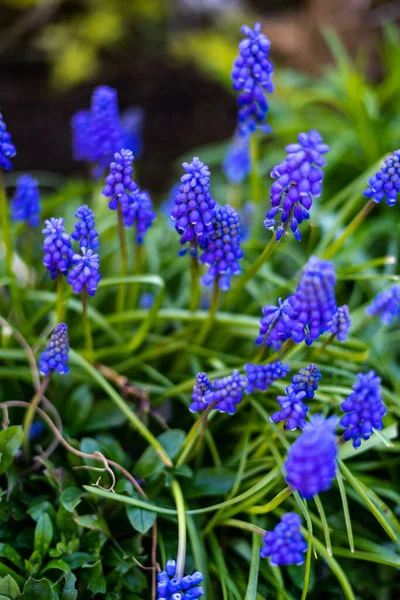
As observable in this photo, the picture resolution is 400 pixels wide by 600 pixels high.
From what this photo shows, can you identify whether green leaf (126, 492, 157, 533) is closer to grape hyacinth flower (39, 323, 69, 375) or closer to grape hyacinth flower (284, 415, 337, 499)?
grape hyacinth flower (39, 323, 69, 375)

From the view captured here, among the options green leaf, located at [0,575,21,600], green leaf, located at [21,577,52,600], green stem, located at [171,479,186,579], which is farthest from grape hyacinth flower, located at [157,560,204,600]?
green leaf, located at [0,575,21,600]

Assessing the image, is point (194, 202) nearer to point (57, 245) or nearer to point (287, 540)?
point (57, 245)

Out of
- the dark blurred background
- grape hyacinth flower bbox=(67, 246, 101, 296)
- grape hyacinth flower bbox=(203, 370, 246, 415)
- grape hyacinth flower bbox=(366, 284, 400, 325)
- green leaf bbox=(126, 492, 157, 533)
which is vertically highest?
the dark blurred background

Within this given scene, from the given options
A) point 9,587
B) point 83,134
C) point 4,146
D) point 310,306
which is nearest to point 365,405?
point 310,306

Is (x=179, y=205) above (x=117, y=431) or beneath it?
above

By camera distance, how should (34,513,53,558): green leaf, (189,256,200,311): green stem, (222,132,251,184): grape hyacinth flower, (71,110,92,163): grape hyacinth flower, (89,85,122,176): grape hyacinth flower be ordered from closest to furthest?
(34,513,53,558): green leaf → (189,256,200,311): green stem → (89,85,122,176): grape hyacinth flower → (71,110,92,163): grape hyacinth flower → (222,132,251,184): grape hyacinth flower

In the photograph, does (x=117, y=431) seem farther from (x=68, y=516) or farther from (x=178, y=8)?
(x=178, y=8)

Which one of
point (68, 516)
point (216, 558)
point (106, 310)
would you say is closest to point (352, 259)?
point (106, 310)
